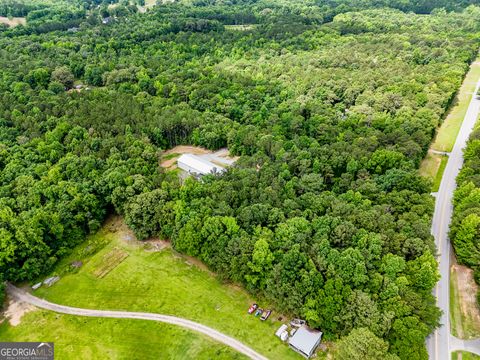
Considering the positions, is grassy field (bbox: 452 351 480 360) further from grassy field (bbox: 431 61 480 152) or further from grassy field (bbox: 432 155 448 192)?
grassy field (bbox: 431 61 480 152)

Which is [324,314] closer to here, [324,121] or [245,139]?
[245,139]

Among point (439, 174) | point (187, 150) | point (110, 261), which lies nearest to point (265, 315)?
point (110, 261)

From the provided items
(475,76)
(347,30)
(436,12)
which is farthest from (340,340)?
(436,12)

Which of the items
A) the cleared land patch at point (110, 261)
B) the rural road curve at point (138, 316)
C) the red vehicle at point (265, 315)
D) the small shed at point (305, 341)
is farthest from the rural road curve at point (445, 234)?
the cleared land patch at point (110, 261)

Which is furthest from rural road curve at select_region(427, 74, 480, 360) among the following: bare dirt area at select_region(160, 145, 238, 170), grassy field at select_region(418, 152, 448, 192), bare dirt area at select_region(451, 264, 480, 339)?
bare dirt area at select_region(160, 145, 238, 170)

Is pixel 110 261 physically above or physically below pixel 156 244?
below

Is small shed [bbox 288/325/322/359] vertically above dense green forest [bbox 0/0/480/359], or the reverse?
dense green forest [bbox 0/0/480/359]

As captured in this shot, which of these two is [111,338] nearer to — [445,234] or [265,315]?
[265,315]
